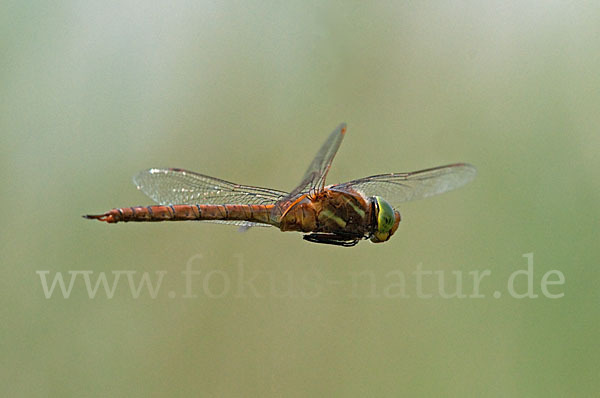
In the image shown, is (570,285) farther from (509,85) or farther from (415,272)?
(509,85)

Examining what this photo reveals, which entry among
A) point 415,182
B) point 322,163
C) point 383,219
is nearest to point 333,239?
point 383,219

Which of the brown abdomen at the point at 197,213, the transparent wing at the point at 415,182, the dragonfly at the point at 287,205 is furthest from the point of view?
the transparent wing at the point at 415,182

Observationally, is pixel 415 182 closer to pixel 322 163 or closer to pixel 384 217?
pixel 384 217

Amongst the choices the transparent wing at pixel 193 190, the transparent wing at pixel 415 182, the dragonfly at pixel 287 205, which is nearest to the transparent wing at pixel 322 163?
the dragonfly at pixel 287 205

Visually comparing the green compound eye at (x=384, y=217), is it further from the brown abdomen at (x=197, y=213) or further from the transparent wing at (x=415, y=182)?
the brown abdomen at (x=197, y=213)

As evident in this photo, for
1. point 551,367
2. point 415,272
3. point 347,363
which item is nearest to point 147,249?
point 347,363

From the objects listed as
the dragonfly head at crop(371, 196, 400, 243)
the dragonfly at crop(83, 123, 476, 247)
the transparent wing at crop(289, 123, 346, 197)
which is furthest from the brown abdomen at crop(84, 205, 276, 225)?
the dragonfly head at crop(371, 196, 400, 243)
